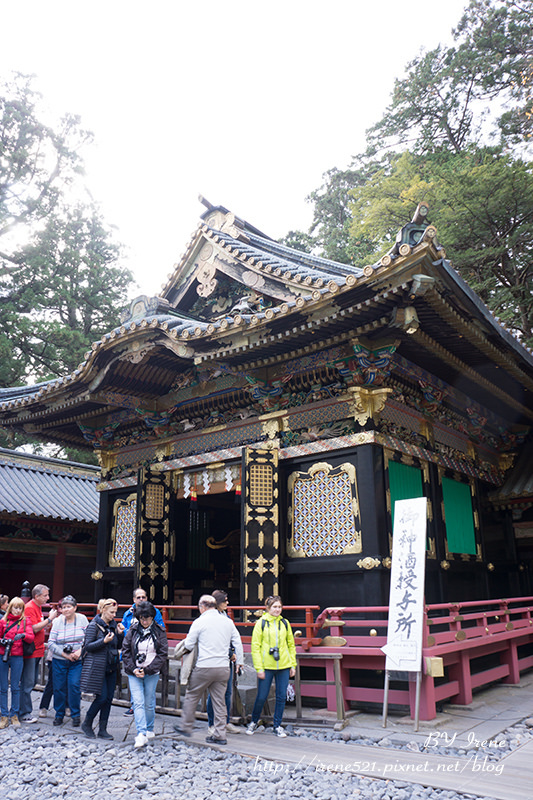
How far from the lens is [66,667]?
22.1 feet

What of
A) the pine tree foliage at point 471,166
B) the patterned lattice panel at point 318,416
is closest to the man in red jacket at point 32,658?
the patterned lattice panel at point 318,416

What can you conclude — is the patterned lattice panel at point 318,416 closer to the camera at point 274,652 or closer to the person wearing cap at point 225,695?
the person wearing cap at point 225,695

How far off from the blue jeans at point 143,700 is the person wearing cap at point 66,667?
125 centimetres

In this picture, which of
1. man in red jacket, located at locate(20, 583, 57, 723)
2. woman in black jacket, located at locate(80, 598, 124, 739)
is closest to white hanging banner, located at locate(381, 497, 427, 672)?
woman in black jacket, located at locate(80, 598, 124, 739)

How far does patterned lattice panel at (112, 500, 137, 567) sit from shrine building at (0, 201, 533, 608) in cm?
4

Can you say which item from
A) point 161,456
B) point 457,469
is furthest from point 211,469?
point 457,469

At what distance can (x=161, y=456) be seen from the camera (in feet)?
35.5

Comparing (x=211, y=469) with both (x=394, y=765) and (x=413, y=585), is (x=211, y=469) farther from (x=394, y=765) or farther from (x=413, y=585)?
(x=394, y=765)

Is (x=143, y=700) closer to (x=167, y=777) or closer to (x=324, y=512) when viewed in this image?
(x=167, y=777)

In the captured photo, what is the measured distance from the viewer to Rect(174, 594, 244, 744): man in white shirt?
5754 millimetres

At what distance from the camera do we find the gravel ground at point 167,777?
4.30m

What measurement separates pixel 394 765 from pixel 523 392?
25.3ft

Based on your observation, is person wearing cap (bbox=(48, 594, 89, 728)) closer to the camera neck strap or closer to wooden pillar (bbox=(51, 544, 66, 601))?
the camera neck strap

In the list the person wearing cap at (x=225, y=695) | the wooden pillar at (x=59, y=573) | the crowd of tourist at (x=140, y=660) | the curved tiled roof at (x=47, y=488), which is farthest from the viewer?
the wooden pillar at (x=59, y=573)
